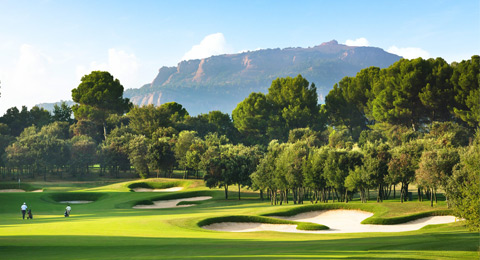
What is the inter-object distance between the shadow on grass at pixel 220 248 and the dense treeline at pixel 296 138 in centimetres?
1971

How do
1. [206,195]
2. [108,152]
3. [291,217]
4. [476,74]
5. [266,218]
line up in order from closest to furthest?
[266,218]
[291,217]
[206,195]
[476,74]
[108,152]

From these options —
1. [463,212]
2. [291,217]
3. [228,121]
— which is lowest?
[291,217]

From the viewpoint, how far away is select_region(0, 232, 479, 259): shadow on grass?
60.2ft

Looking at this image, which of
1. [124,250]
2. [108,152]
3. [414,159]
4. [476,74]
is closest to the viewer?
[124,250]

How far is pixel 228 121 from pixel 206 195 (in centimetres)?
6563

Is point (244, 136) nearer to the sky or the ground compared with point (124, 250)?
nearer to the sky

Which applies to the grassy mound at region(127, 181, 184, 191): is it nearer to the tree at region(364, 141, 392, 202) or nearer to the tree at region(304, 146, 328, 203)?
the tree at region(304, 146, 328, 203)

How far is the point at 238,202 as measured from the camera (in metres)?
59.7

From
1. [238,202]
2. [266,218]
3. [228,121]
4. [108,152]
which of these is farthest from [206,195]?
[228,121]

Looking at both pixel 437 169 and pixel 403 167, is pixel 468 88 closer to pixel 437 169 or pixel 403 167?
pixel 403 167

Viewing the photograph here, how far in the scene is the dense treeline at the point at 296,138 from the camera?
52.1m

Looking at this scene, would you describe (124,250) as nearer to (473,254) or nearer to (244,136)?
(473,254)

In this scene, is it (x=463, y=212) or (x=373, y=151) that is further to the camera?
(x=373, y=151)

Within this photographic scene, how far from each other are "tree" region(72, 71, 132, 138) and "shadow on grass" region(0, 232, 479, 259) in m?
103
